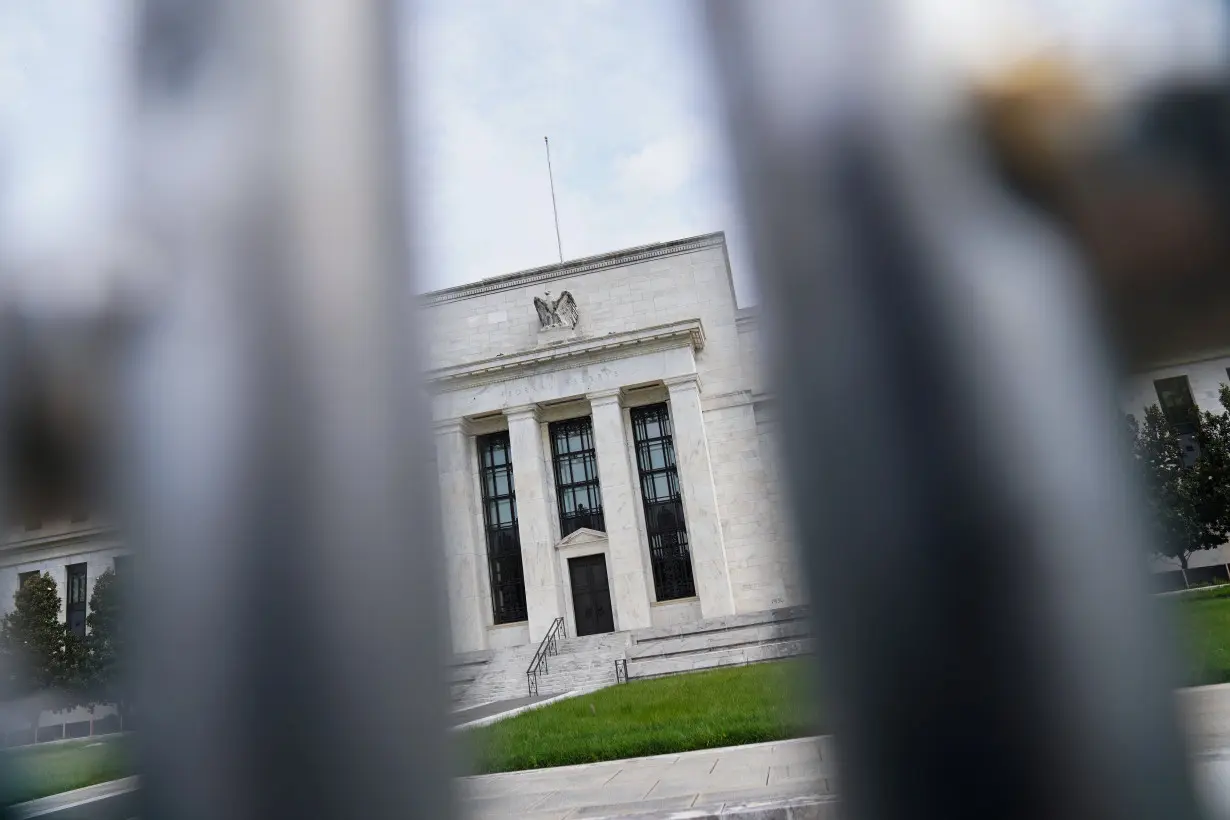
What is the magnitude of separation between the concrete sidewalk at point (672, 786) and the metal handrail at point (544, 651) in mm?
13769

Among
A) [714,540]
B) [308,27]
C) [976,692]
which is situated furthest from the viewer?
[714,540]

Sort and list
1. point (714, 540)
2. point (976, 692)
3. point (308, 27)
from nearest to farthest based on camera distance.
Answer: point (976, 692), point (308, 27), point (714, 540)

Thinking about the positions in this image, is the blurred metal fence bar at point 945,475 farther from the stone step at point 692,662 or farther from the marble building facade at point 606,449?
the marble building facade at point 606,449

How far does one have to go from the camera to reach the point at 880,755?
10.6 inches

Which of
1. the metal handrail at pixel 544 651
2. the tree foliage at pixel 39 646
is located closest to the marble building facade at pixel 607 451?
the metal handrail at pixel 544 651

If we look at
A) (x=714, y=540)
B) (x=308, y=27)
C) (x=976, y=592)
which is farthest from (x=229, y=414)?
(x=714, y=540)

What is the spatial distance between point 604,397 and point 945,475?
2495 cm

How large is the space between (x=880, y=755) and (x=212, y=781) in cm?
24

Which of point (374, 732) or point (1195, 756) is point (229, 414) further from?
point (1195, 756)

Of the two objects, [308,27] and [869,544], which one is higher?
[308,27]

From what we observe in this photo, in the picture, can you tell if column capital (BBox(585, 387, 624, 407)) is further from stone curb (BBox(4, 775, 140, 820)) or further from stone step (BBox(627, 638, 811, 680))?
stone curb (BBox(4, 775, 140, 820))

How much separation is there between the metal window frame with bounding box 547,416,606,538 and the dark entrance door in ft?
3.54

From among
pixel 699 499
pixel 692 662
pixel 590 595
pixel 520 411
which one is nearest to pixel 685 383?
pixel 699 499

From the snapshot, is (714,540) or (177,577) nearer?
(177,577)
